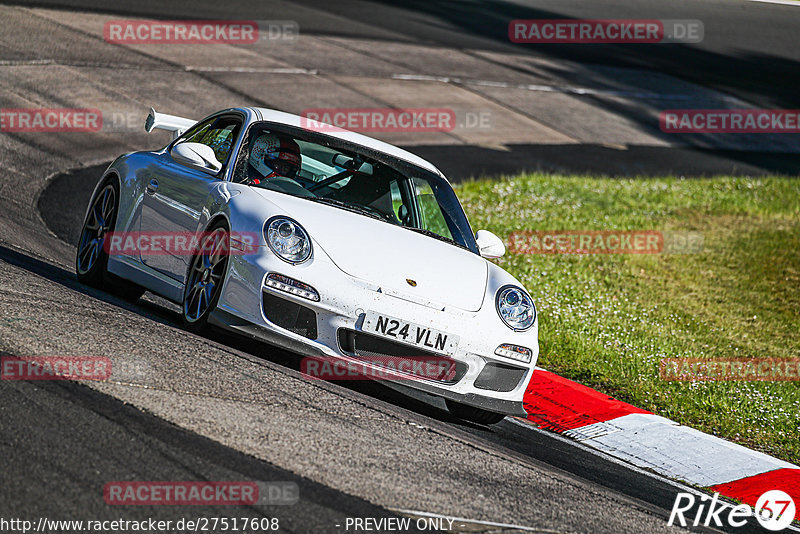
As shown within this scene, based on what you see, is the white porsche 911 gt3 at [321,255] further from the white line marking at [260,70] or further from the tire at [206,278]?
the white line marking at [260,70]

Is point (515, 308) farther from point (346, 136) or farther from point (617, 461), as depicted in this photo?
point (346, 136)

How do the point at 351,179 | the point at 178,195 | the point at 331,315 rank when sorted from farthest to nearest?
the point at 351,179
the point at 178,195
the point at 331,315

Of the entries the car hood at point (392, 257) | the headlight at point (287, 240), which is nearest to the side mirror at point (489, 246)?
the car hood at point (392, 257)

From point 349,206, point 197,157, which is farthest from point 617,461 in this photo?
point 197,157

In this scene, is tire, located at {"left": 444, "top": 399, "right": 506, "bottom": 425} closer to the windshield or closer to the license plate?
the license plate

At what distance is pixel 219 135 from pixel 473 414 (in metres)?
2.60

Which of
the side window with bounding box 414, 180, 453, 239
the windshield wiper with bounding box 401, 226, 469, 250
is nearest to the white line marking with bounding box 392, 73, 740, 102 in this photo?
the side window with bounding box 414, 180, 453, 239

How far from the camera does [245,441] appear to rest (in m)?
4.87

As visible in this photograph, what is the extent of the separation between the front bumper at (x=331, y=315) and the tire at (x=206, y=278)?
12 cm

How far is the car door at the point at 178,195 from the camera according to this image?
6914 millimetres

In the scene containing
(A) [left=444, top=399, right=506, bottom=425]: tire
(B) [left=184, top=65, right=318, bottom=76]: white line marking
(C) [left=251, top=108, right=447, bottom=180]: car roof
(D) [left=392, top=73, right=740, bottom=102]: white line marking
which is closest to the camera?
(A) [left=444, top=399, right=506, bottom=425]: tire

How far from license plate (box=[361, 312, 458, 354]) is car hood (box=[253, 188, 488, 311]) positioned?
0.18m

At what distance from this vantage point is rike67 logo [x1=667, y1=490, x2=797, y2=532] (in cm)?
578

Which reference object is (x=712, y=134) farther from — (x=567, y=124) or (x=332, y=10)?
(x=332, y=10)
